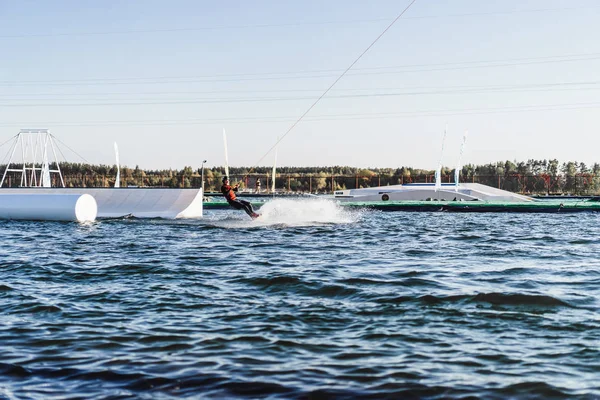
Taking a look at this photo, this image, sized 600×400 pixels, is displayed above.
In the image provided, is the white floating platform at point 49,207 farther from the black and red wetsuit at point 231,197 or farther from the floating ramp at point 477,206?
the floating ramp at point 477,206

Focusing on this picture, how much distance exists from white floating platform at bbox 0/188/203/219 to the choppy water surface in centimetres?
1411

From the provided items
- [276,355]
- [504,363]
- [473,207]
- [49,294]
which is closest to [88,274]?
[49,294]

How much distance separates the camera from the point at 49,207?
28.7m

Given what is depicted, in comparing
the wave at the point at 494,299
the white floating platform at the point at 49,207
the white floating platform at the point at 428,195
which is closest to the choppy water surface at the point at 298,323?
the wave at the point at 494,299

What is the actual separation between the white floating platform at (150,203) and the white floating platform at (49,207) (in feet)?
5.87

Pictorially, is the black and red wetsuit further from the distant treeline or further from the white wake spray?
the distant treeline

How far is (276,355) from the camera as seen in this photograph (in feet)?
21.5

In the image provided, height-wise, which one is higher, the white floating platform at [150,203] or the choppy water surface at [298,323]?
the white floating platform at [150,203]

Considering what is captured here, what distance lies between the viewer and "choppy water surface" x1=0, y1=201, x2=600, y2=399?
18.9 feet

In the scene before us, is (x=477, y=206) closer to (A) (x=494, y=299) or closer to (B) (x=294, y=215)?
(B) (x=294, y=215)

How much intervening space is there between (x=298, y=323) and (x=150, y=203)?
24120 millimetres

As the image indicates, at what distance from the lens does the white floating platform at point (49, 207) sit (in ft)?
92.9

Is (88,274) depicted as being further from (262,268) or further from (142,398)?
(142,398)

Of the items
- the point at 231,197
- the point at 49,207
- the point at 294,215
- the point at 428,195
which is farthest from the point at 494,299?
the point at 428,195
